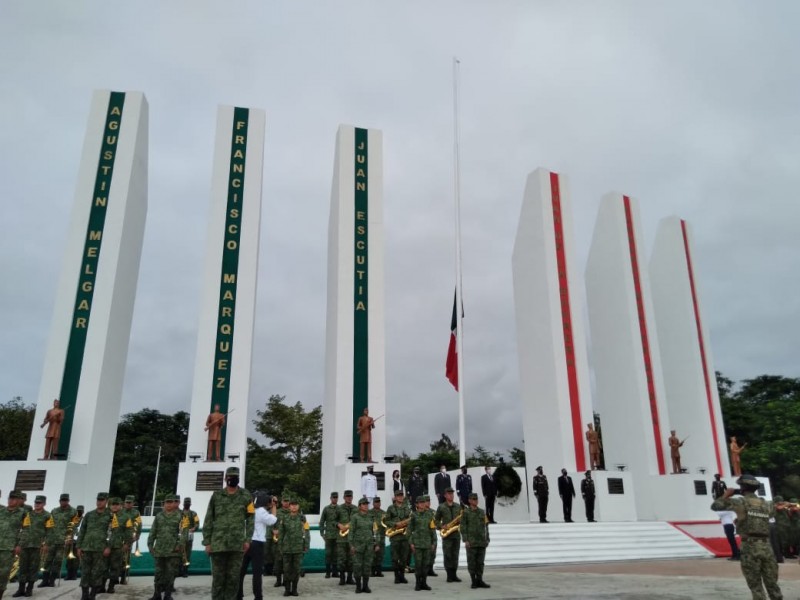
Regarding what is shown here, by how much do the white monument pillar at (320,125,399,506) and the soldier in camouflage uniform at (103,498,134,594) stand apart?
27.1 ft

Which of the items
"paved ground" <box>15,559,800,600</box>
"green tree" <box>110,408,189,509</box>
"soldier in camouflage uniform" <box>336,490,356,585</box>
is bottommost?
"paved ground" <box>15,559,800,600</box>

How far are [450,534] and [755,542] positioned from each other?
458 cm

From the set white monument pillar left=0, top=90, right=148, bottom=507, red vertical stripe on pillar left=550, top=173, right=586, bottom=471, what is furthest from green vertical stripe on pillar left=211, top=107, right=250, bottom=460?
red vertical stripe on pillar left=550, top=173, right=586, bottom=471

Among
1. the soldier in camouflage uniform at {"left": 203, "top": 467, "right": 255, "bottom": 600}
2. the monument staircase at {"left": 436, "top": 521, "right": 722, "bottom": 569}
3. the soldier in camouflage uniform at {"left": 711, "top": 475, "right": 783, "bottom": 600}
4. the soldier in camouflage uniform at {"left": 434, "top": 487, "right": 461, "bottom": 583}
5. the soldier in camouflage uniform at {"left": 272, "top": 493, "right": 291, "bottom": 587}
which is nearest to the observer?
the soldier in camouflage uniform at {"left": 711, "top": 475, "right": 783, "bottom": 600}

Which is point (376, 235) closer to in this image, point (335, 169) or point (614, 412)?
point (335, 169)

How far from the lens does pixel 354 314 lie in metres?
19.4

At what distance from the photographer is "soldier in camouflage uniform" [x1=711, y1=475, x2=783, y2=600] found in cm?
609

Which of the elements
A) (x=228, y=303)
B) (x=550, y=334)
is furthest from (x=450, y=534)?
(x=550, y=334)

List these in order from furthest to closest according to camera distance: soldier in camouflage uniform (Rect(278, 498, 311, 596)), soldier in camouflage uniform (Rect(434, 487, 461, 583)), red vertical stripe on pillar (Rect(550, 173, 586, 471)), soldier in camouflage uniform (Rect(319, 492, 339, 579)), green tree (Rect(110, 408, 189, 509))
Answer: green tree (Rect(110, 408, 189, 509)) → red vertical stripe on pillar (Rect(550, 173, 586, 471)) → soldier in camouflage uniform (Rect(319, 492, 339, 579)) → soldier in camouflage uniform (Rect(434, 487, 461, 583)) → soldier in camouflage uniform (Rect(278, 498, 311, 596))

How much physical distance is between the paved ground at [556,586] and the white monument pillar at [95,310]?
6687mm

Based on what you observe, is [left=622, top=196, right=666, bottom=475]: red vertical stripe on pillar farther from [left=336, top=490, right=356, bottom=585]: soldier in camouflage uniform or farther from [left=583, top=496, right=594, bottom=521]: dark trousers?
[left=336, top=490, right=356, bottom=585]: soldier in camouflage uniform

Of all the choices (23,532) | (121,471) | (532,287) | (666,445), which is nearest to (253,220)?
(532,287)

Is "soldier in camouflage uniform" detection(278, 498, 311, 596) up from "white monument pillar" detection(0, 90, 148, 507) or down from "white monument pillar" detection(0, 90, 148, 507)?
down

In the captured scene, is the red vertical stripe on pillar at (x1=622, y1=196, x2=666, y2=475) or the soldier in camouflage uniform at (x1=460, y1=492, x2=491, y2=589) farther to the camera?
the red vertical stripe on pillar at (x1=622, y1=196, x2=666, y2=475)
